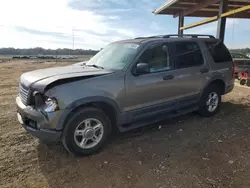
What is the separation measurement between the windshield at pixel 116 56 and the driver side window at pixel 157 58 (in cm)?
24

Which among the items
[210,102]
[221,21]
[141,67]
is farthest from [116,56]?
[221,21]

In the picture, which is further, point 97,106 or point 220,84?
point 220,84

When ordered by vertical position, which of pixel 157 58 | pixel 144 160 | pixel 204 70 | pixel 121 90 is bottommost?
pixel 144 160

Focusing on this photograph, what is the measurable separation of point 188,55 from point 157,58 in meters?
0.94

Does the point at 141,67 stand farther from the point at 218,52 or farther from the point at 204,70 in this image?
the point at 218,52

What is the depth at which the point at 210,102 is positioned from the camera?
5.27 meters

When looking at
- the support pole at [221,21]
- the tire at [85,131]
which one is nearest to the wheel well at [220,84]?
the tire at [85,131]

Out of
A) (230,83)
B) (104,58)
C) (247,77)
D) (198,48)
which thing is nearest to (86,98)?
(104,58)

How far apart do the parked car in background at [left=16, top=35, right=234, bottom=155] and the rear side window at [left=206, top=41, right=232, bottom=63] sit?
0.08 ft

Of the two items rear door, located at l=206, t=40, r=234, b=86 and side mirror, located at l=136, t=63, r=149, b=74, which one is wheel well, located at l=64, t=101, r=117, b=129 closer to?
side mirror, located at l=136, t=63, r=149, b=74

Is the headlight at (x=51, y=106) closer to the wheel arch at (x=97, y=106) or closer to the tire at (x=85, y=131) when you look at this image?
the wheel arch at (x=97, y=106)

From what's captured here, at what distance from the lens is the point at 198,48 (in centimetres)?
484

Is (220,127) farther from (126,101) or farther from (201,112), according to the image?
(126,101)

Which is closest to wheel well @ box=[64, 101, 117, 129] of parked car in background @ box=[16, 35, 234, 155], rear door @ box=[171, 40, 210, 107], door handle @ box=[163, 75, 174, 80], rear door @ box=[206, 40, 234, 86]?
parked car in background @ box=[16, 35, 234, 155]
